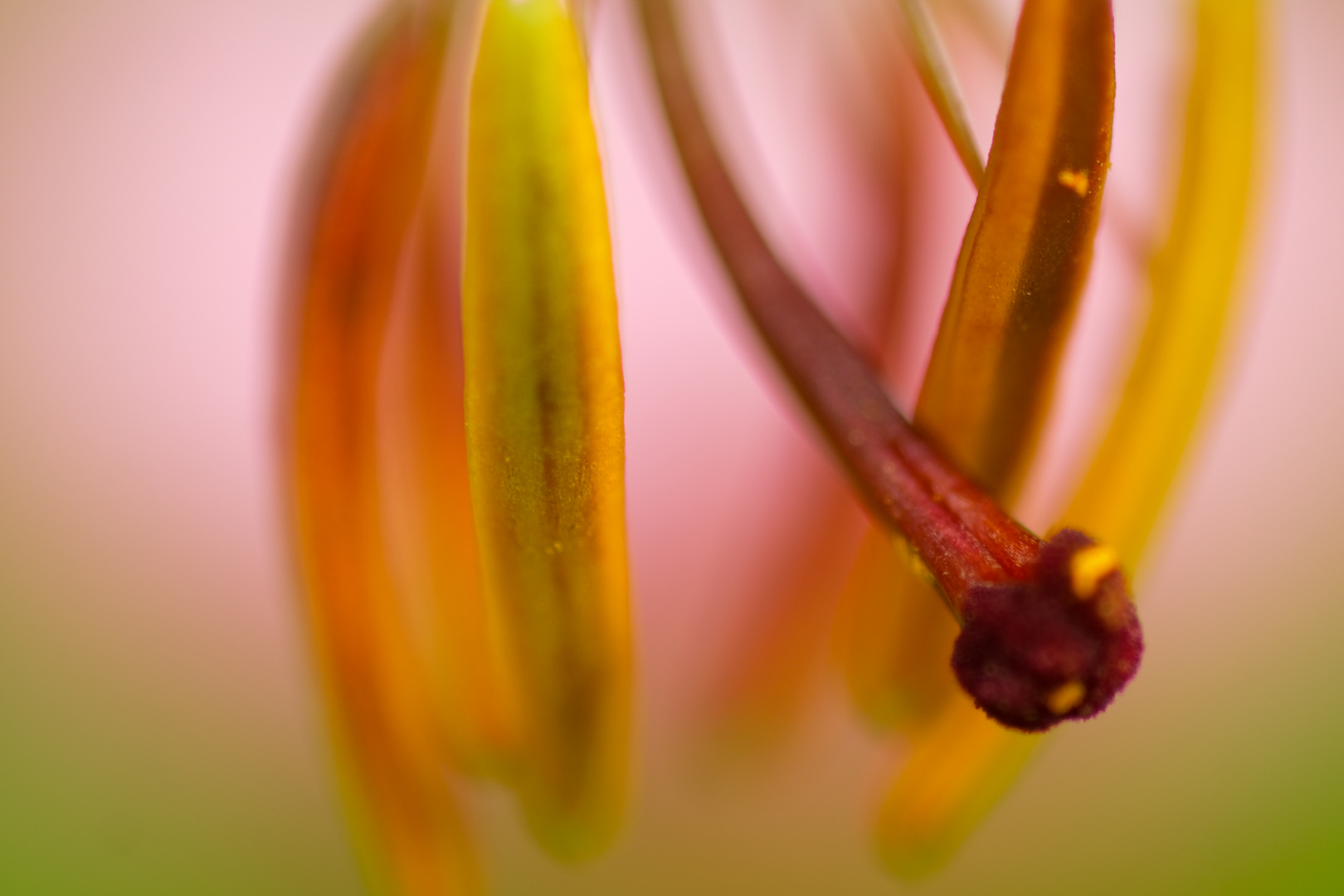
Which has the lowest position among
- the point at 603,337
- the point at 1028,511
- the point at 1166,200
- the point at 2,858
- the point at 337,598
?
the point at 2,858

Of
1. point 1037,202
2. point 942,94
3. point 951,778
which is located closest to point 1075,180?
point 1037,202

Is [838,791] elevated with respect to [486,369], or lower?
lower

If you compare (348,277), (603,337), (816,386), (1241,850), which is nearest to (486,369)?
(603,337)

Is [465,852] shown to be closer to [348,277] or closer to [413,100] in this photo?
[348,277]

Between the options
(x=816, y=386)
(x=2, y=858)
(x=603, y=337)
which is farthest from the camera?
(x=2, y=858)

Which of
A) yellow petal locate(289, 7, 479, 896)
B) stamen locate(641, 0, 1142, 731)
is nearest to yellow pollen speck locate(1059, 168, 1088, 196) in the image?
stamen locate(641, 0, 1142, 731)

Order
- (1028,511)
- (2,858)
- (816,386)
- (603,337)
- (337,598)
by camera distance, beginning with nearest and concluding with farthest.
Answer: (603,337)
(816,386)
(337,598)
(2,858)
(1028,511)

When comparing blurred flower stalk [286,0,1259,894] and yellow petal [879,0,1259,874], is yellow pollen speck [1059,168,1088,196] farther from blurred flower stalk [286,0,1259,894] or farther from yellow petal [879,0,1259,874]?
yellow petal [879,0,1259,874]
